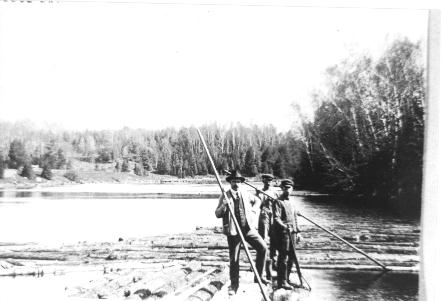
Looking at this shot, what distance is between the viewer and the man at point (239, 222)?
391cm

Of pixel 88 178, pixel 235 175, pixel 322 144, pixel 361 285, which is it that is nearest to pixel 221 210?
pixel 235 175

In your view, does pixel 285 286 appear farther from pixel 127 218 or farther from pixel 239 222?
pixel 127 218

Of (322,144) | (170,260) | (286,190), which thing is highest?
(322,144)

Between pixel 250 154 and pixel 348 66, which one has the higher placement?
pixel 348 66

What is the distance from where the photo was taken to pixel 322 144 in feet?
13.1

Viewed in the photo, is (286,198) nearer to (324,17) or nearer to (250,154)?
(250,154)

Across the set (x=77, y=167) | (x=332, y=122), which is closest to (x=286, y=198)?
(x=332, y=122)

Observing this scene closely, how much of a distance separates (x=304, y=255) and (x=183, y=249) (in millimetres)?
974

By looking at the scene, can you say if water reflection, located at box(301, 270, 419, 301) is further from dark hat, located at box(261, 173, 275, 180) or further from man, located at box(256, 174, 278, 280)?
dark hat, located at box(261, 173, 275, 180)

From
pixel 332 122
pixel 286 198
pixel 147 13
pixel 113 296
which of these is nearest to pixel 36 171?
pixel 113 296

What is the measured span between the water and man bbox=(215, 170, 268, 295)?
0.11 meters

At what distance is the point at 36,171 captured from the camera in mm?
4078

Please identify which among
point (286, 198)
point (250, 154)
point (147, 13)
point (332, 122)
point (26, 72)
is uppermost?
point (147, 13)

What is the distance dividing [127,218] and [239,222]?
913 mm
